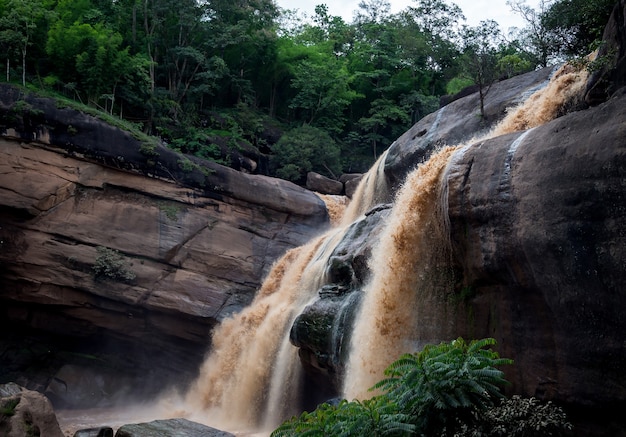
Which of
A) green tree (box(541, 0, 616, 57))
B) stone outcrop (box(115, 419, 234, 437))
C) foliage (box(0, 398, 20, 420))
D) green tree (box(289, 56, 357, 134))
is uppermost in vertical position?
green tree (box(289, 56, 357, 134))

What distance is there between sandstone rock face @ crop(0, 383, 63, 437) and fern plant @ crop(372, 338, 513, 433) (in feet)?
24.9

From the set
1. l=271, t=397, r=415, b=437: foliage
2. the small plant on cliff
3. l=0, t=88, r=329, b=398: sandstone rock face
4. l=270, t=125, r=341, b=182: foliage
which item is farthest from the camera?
l=270, t=125, r=341, b=182: foliage

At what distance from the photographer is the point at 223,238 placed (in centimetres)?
1836

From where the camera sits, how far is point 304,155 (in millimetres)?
24859

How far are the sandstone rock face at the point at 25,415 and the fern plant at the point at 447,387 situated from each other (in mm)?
7589

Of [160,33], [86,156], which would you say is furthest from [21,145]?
[160,33]

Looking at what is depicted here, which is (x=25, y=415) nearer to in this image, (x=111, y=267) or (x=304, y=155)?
(x=111, y=267)

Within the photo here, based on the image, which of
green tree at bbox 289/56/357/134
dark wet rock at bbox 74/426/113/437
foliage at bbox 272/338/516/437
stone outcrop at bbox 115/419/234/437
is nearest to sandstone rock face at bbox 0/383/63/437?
dark wet rock at bbox 74/426/113/437

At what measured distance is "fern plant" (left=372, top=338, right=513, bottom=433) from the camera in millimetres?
6059

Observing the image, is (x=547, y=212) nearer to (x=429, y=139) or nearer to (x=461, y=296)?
→ (x=461, y=296)

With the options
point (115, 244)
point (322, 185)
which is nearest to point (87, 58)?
point (115, 244)

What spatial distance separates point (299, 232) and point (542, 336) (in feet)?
43.7

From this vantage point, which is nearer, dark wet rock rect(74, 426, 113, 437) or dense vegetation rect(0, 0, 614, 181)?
dark wet rock rect(74, 426, 113, 437)

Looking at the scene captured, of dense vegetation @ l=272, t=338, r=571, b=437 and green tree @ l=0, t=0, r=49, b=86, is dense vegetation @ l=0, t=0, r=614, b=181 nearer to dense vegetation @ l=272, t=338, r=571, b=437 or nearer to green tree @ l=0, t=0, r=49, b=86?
green tree @ l=0, t=0, r=49, b=86
